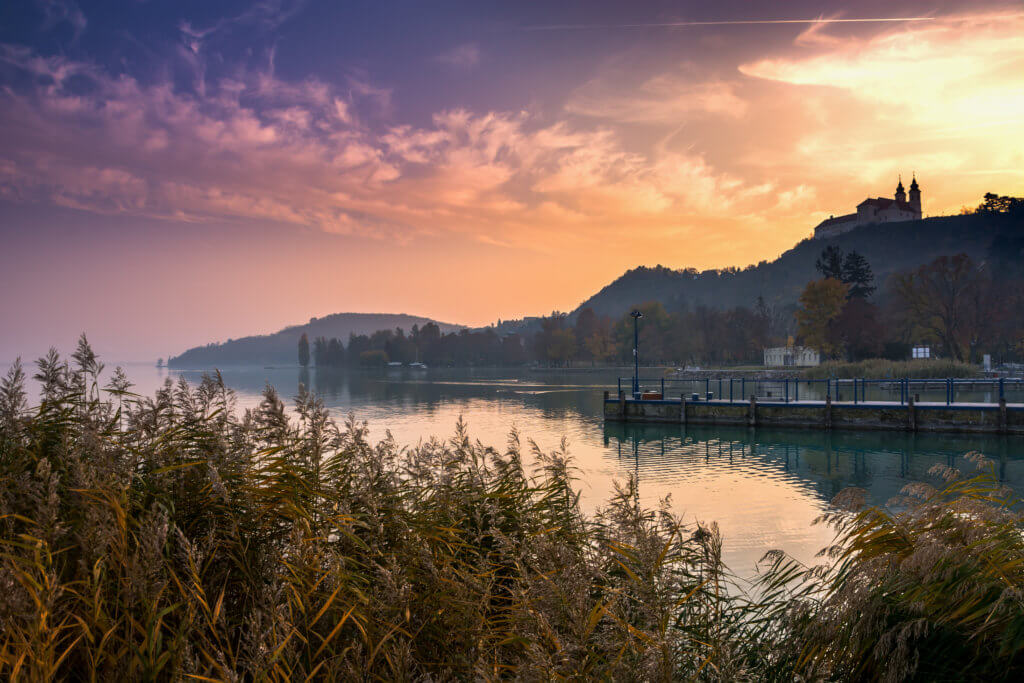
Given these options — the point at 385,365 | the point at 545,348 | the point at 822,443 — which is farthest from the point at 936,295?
the point at 385,365

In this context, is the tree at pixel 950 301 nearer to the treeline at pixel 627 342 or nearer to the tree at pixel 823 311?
the tree at pixel 823 311

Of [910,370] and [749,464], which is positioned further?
[910,370]

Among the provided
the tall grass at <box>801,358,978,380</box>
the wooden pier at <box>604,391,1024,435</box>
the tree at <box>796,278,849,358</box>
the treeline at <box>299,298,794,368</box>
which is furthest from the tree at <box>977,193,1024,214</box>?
the wooden pier at <box>604,391,1024,435</box>

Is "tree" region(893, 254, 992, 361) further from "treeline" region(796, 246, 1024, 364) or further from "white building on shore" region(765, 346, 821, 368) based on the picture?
"white building on shore" region(765, 346, 821, 368)

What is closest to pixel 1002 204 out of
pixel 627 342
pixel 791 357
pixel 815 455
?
pixel 791 357

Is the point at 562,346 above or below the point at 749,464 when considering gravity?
above

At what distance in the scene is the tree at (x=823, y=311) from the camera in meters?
81.1

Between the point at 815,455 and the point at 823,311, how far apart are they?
64075 millimetres

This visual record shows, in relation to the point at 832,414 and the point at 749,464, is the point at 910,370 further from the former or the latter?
the point at 749,464

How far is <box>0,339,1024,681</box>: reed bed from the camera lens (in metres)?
2.41

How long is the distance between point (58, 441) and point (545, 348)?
15629 cm

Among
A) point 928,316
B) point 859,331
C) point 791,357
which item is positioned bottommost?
point 791,357

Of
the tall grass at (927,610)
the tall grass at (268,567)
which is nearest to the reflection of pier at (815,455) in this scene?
the tall grass at (927,610)

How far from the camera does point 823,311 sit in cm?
8169
